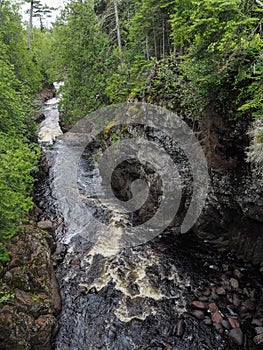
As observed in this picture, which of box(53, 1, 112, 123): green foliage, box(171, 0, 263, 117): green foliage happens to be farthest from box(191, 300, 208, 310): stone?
box(53, 1, 112, 123): green foliage

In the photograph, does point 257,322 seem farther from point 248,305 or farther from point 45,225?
point 45,225

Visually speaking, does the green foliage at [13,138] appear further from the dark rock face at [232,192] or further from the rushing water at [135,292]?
the dark rock face at [232,192]

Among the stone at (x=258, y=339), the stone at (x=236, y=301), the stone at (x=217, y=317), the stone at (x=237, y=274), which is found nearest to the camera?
the stone at (x=258, y=339)

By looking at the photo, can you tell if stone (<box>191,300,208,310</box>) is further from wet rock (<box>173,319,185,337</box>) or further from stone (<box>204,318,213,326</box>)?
wet rock (<box>173,319,185,337</box>)

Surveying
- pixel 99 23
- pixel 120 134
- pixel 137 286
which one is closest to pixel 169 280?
pixel 137 286

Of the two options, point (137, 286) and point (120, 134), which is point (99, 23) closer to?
point (120, 134)

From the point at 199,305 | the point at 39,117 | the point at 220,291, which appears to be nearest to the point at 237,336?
the point at 199,305

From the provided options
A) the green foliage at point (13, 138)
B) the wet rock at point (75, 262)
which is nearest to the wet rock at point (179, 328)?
the wet rock at point (75, 262)
